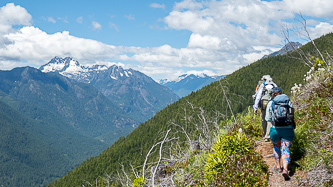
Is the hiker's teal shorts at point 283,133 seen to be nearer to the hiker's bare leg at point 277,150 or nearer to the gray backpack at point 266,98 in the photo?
the hiker's bare leg at point 277,150

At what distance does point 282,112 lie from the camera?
6.39 m

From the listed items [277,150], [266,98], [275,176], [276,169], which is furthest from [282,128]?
[266,98]

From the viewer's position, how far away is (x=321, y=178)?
17.7 feet

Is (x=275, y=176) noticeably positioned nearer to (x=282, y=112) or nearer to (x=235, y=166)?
(x=235, y=166)

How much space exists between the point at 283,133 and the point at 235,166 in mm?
1575

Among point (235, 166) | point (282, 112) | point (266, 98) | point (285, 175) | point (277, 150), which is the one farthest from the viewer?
point (266, 98)

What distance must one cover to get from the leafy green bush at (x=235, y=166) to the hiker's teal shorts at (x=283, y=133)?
73 cm

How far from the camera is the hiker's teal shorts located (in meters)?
6.41

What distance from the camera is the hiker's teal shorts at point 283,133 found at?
6.41m

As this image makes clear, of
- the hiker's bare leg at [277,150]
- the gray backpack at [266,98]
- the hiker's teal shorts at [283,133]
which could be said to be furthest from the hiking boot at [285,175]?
the gray backpack at [266,98]

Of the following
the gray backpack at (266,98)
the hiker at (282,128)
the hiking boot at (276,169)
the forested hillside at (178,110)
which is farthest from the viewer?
the forested hillside at (178,110)

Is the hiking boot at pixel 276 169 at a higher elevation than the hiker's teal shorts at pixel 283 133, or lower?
lower

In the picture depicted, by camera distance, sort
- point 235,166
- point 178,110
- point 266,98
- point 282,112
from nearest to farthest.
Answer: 1. point 235,166
2. point 282,112
3. point 266,98
4. point 178,110

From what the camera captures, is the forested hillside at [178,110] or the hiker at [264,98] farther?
the forested hillside at [178,110]
